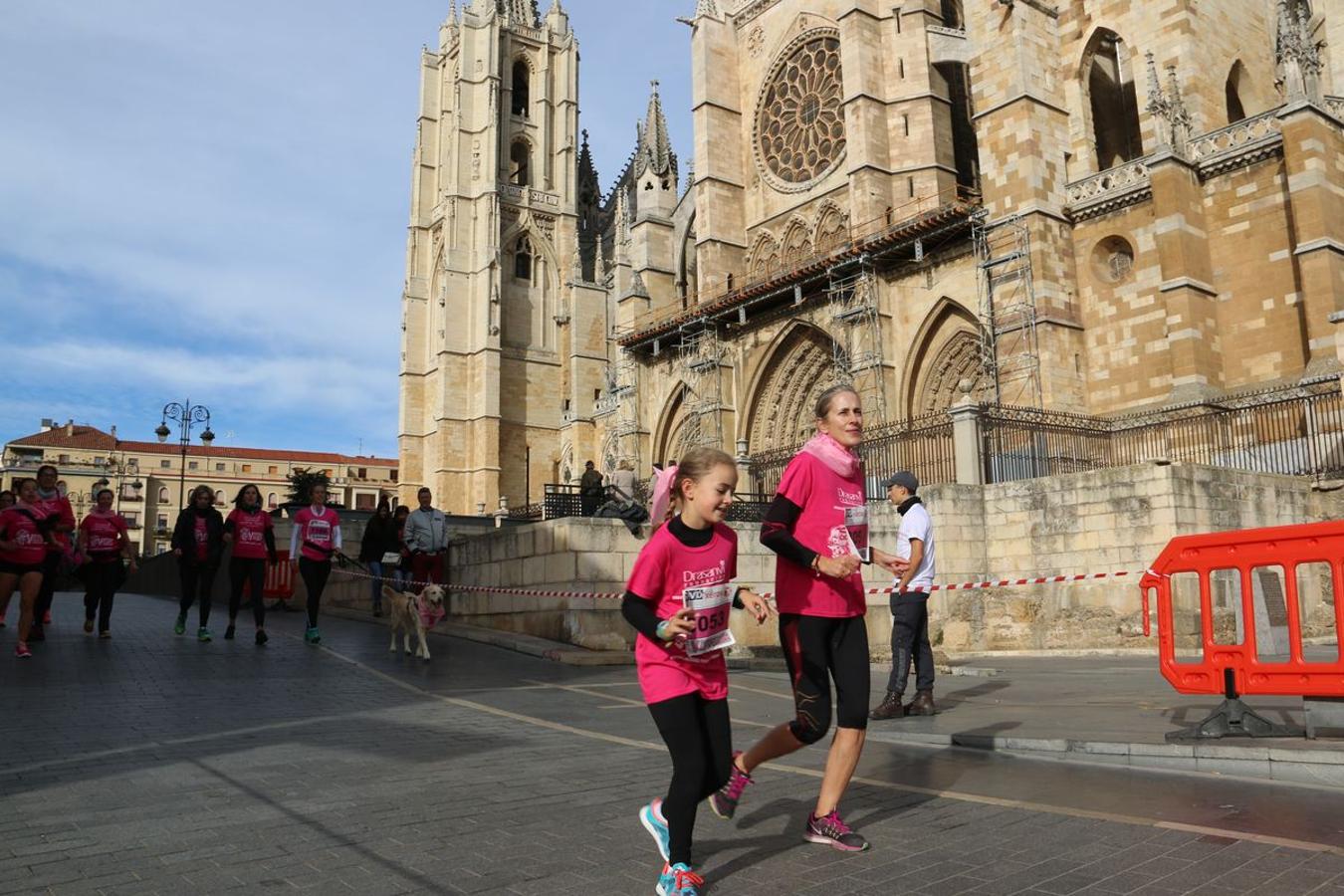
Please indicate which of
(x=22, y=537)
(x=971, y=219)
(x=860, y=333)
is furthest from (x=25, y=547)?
(x=860, y=333)

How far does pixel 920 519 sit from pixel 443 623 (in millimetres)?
8578

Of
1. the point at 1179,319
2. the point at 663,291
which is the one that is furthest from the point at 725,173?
the point at 1179,319

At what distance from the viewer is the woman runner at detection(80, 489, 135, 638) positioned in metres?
10.4

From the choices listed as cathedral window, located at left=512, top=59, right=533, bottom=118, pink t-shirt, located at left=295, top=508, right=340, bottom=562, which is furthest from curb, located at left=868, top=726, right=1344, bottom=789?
cathedral window, located at left=512, top=59, right=533, bottom=118

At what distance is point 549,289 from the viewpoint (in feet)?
155

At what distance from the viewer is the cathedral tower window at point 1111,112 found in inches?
965

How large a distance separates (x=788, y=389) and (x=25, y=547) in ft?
71.8

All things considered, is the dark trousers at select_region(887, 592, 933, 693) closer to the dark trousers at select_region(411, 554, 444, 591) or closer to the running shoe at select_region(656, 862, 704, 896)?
the running shoe at select_region(656, 862, 704, 896)

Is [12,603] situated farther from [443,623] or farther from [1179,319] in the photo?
[1179,319]

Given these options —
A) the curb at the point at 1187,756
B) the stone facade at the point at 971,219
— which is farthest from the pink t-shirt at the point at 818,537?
the stone facade at the point at 971,219

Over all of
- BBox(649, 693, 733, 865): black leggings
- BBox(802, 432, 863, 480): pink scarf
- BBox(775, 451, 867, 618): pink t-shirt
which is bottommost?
BBox(649, 693, 733, 865): black leggings

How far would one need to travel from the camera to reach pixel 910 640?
6.88 meters

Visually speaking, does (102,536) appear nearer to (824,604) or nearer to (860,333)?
(824,604)

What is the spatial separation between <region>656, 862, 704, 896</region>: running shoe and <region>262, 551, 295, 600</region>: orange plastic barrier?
14.0m
